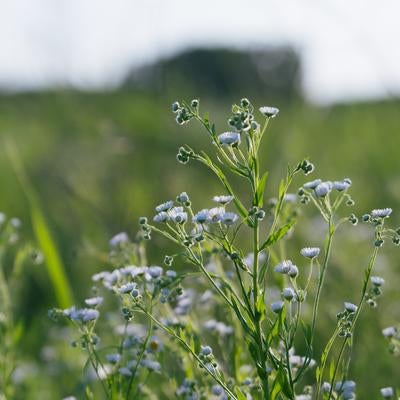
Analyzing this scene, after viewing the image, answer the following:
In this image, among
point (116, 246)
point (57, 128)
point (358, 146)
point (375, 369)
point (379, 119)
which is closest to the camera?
point (116, 246)

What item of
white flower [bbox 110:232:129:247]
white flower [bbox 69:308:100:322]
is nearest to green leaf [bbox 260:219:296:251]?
white flower [bbox 69:308:100:322]

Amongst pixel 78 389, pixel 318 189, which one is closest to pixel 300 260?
pixel 78 389

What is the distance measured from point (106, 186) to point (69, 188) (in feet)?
5.37

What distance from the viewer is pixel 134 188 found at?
5.49m

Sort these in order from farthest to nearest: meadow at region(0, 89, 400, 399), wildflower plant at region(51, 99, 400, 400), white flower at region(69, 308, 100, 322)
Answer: meadow at region(0, 89, 400, 399) < white flower at region(69, 308, 100, 322) < wildflower plant at region(51, 99, 400, 400)

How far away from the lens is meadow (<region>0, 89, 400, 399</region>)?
3.49 metres

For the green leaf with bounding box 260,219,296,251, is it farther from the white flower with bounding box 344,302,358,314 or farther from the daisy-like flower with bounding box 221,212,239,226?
the white flower with bounding box 344,302,358,314

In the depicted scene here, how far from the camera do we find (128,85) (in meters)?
12.2

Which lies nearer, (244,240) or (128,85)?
(244,240)

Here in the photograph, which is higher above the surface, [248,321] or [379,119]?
[248,321]

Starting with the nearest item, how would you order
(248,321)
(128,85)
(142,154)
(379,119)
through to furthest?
(248,321) < (142,154) < (379,119) < (128,85)

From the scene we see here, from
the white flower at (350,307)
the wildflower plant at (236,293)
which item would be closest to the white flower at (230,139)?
the wildflower plant at (236,293)

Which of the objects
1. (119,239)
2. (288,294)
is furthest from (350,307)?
(119,239)

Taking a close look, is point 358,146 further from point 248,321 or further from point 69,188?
point 248,321
